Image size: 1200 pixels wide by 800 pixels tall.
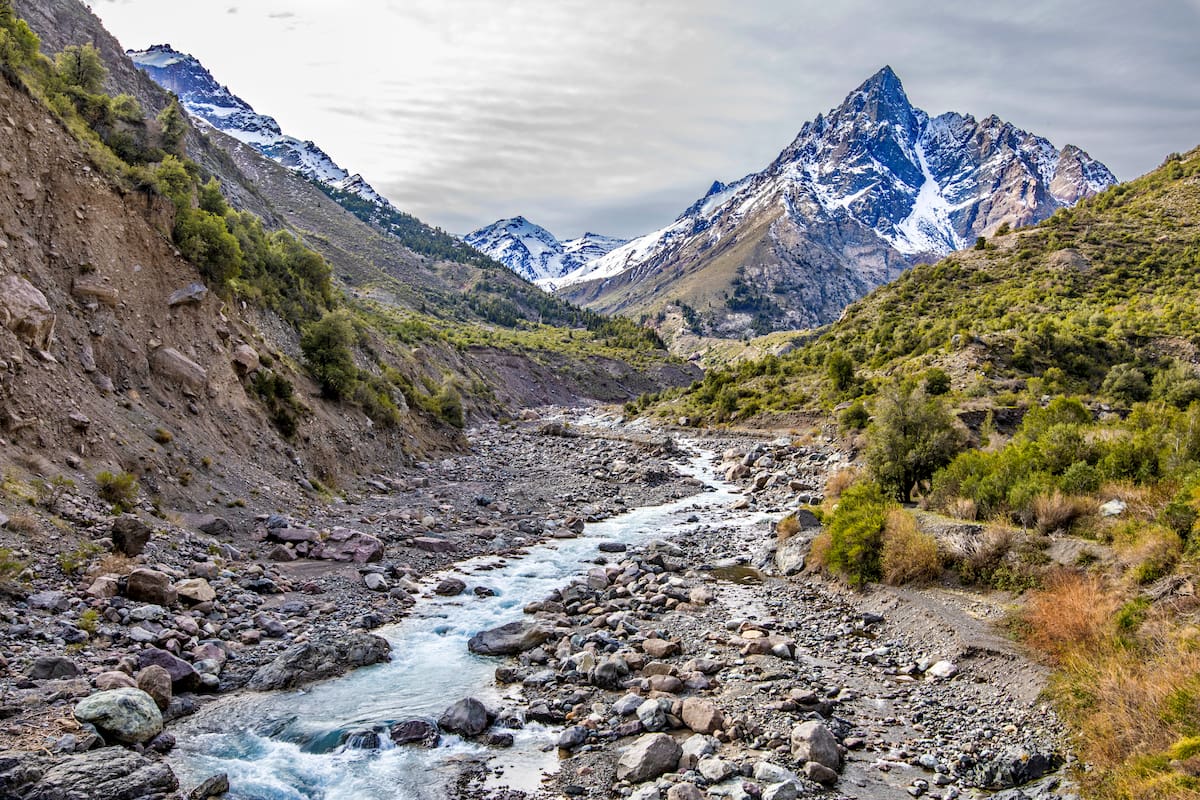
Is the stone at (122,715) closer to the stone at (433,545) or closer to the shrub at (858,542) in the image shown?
the stone at (433,545)

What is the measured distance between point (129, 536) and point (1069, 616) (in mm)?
21009

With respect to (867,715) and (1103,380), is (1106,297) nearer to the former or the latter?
(1103,380)

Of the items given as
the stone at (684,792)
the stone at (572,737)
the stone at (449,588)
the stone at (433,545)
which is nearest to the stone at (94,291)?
the stone at (433,545)

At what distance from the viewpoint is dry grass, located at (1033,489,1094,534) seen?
1639 cm

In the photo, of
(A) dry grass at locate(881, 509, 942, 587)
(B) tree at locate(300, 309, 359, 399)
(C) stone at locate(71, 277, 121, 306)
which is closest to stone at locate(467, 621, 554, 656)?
(A) dry grass at locate(881, 509, 942, 587)

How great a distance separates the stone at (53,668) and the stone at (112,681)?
42 cm

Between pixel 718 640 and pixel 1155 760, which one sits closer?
pixel 1155 760

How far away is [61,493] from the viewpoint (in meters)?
15.3

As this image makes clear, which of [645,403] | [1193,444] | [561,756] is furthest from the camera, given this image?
[645,403]

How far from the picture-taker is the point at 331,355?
33.9 meters

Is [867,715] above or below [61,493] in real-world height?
below

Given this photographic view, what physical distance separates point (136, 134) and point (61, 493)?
20.1 m

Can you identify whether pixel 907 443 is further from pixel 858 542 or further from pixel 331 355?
pixel 331 355

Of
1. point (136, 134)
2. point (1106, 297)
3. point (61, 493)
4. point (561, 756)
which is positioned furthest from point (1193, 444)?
point (1106, 297)
